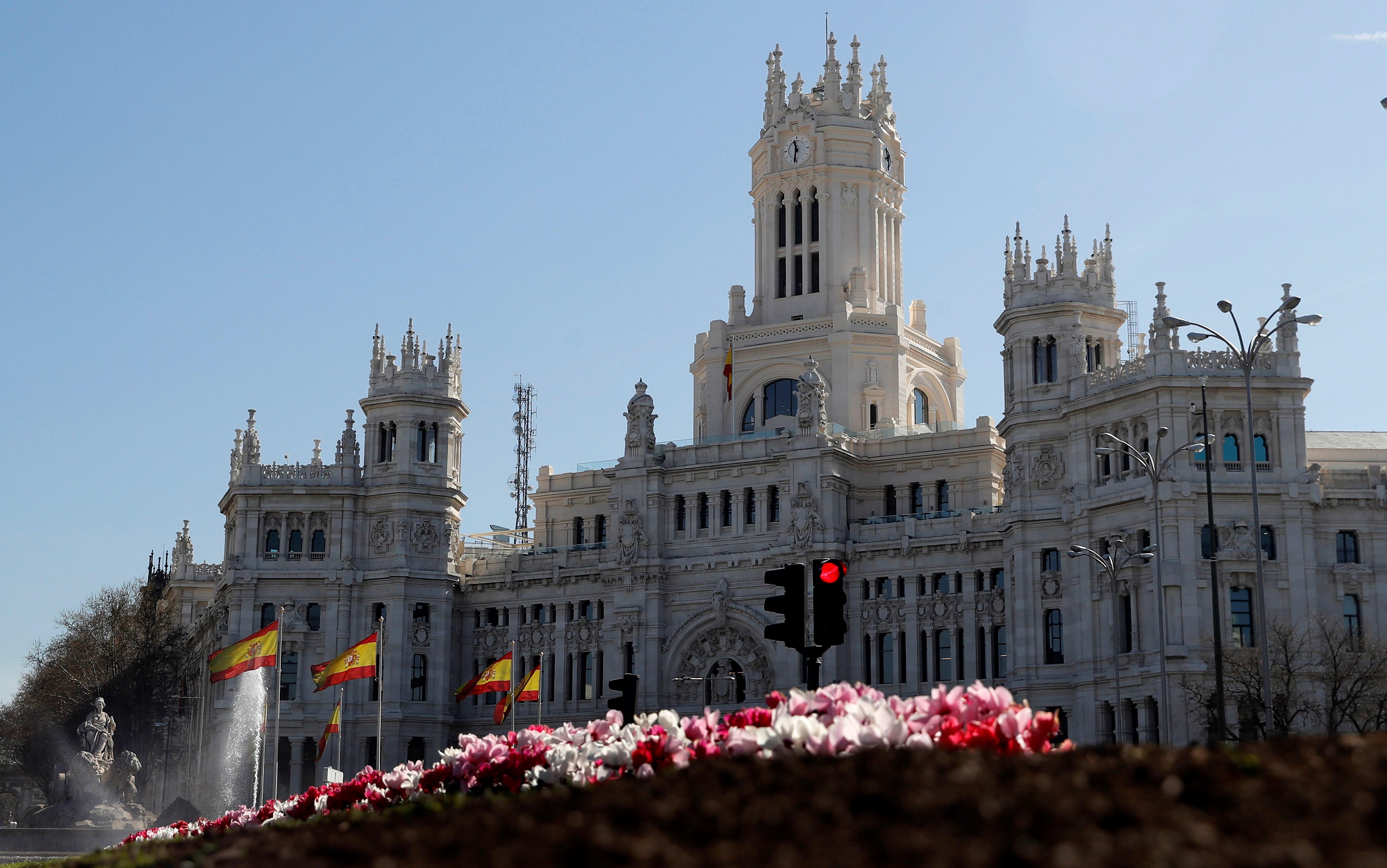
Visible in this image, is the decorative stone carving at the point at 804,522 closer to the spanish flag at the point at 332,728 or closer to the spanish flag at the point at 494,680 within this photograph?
the spanish flag at the point at 494,680

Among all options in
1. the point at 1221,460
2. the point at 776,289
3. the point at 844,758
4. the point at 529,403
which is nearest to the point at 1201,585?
the point at 1221,460

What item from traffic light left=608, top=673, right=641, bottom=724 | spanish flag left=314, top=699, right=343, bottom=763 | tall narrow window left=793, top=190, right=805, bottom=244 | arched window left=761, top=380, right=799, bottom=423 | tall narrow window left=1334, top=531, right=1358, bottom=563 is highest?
tall narrow window left=793, top=190, right=805, bottom=244

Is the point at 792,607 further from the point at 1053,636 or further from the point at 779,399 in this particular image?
the point at 779,399

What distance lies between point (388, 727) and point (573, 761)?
7162 centimetres

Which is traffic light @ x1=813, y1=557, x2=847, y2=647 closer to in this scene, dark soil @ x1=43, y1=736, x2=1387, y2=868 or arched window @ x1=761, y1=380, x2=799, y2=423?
dark soil @ x1=43, y1=736, x2=1387, y2=868

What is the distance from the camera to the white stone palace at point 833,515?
72125mm

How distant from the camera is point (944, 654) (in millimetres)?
82812

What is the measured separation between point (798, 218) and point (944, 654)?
31.4 meters

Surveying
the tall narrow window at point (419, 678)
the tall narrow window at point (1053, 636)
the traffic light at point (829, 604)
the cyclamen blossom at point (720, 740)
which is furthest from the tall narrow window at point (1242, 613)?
the traffic light at point (829, 604)

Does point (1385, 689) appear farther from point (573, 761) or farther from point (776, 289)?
point (573, 761)

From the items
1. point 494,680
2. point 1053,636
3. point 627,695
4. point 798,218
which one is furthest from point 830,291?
point 627,695

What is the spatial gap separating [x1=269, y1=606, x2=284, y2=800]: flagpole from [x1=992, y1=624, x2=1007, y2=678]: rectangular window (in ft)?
112

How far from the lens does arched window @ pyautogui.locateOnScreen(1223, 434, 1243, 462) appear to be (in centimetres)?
7225

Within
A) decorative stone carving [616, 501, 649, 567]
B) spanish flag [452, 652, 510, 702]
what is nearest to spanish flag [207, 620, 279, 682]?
spanish flag [452, 652, 510, 702]
